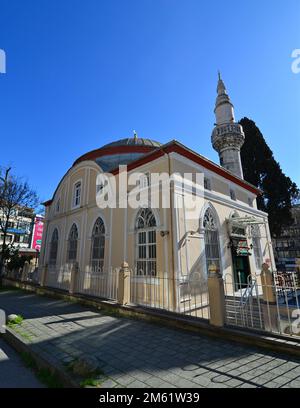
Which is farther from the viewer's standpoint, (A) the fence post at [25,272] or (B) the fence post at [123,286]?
(A) the fence post at [25,272]

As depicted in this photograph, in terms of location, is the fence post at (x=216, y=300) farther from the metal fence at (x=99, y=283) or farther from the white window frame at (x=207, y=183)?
the white window frame at (x=207, y=183)

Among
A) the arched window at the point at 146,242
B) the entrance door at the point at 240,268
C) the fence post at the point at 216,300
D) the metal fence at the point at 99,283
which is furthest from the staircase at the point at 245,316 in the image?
the entrance door at the point at 240,268

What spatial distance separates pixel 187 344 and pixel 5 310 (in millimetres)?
7236

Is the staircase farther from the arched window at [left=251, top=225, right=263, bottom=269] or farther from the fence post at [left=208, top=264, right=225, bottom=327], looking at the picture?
the arched window at [left=251, top=225, right=263, bottom=269]

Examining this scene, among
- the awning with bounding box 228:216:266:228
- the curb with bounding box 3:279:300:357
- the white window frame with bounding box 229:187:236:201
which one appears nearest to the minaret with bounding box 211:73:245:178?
the white window frame with bounding box 229:187:236:201

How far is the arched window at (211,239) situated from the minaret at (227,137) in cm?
896

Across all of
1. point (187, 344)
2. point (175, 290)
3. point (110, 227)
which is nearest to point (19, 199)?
point (110, 227)

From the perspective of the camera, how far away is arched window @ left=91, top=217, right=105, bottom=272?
12.2m

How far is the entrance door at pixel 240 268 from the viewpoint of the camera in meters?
12.1

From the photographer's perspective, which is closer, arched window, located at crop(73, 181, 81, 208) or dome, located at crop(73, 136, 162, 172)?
dome, located at crop(73, 136, 162, 172)

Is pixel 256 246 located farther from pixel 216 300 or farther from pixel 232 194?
pixel 216 300

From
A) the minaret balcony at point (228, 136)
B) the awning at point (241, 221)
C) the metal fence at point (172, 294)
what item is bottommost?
the metal fence at point (172, 294)

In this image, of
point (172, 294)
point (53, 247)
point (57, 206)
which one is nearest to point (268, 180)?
point (57, 206)

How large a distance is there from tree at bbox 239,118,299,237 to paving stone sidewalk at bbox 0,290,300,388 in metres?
21.4
